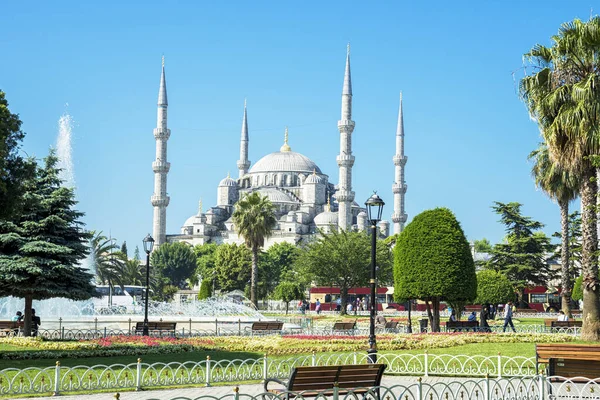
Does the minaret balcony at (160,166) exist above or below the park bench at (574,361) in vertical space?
above

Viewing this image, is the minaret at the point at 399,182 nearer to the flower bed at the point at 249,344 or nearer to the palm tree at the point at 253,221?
the palm tree at the point at 253,221

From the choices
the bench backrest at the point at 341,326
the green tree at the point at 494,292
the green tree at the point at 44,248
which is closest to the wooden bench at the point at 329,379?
the green tree at the point at 44,248

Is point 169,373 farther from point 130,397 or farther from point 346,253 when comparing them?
point 346,253

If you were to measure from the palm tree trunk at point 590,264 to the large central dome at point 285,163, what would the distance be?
9368 cm

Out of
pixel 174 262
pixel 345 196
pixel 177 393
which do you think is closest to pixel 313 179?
pixel 174 262

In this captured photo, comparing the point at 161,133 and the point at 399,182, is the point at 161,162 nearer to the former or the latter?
the point at 161,133

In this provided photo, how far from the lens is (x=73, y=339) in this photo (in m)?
21.8

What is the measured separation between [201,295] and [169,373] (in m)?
33.8

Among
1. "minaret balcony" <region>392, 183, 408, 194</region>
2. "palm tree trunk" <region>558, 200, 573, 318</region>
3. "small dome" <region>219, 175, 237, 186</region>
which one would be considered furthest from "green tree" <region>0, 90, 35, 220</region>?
"small dome" <region>219, 175, 237, 186</region>

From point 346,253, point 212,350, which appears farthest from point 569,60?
point 346,253

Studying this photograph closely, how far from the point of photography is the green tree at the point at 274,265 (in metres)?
71.7

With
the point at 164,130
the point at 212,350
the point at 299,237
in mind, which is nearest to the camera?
the point at 212,350

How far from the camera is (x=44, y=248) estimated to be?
2142 cm

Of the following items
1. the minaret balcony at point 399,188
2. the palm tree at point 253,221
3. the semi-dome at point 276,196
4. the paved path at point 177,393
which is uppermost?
the semi-dome at point 276,196
